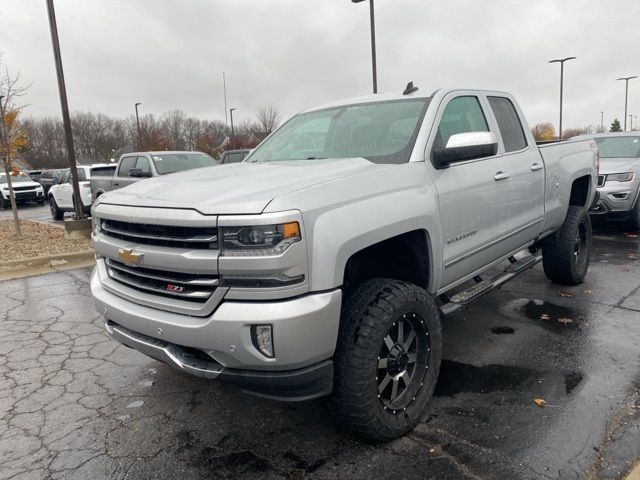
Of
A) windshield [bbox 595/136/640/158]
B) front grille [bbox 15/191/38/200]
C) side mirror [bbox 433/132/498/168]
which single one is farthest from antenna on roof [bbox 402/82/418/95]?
front grille [bbox 15/191/38/200]

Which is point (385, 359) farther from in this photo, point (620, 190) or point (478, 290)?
point (620, 190)

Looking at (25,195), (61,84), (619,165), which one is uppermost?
(61,84)

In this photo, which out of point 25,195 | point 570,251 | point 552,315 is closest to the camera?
point 552,315

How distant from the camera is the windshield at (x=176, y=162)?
10812 millimetres

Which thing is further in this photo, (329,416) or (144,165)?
(144,165)

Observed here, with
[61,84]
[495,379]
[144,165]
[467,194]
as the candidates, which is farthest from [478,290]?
[61,84]

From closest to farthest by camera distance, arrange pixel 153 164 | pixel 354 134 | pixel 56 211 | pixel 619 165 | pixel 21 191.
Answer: pixel 354 134 < pixel 619 165 < pixel 153 164 < pixel 56 211 < pixel 21 191

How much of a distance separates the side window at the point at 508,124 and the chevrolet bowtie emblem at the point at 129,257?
3060 millimetres

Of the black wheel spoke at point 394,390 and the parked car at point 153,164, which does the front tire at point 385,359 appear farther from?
the parked car at point 153,164

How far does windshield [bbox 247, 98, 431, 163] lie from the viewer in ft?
11.1

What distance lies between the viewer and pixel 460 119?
384 cm

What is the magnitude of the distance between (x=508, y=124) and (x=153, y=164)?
8.15m

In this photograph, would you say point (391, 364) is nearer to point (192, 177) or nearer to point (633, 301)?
point (192, 177)

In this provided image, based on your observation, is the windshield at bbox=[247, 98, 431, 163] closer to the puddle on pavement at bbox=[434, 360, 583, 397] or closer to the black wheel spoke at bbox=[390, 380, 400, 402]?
the black wheel spoke at bbox=[390, 380, 400, 402]
